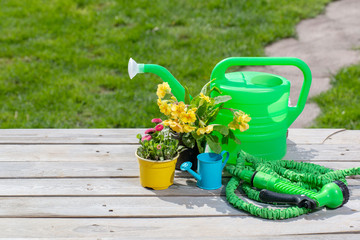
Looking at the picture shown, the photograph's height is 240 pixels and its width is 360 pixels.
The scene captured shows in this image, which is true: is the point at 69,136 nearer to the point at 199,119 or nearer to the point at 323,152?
the point at 199,119

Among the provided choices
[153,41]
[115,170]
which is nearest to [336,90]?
A: [153,41]

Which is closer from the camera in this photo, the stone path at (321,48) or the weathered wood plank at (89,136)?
the weathered wood plank at (89,136)

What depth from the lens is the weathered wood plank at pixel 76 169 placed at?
1.68 meters

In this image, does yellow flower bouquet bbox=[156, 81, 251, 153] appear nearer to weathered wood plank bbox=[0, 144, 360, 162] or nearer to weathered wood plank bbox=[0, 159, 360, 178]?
weathered wood plank bbox=[0, 159, 360, 178]

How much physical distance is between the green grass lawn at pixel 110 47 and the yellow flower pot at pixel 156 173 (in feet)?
4.73

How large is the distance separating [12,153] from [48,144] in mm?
155

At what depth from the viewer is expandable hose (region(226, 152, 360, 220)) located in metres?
1.41

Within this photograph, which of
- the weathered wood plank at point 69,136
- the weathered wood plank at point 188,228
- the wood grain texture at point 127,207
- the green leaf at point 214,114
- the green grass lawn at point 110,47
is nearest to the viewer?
the weathered wood plank at point 188,228

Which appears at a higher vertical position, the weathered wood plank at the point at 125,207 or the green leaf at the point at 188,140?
the green leaf at the point at 188,140

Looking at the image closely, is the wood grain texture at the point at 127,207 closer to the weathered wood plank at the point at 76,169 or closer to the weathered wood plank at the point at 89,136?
the weathered wood plank at the point at 76,169

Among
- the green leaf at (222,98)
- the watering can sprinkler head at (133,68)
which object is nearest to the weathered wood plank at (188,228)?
the green leaf at (222,98)

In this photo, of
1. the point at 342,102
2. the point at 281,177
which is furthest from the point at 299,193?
the point at 342,102

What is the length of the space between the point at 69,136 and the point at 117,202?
67 centimetres

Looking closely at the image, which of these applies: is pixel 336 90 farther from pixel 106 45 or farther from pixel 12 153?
pixel 12 153
